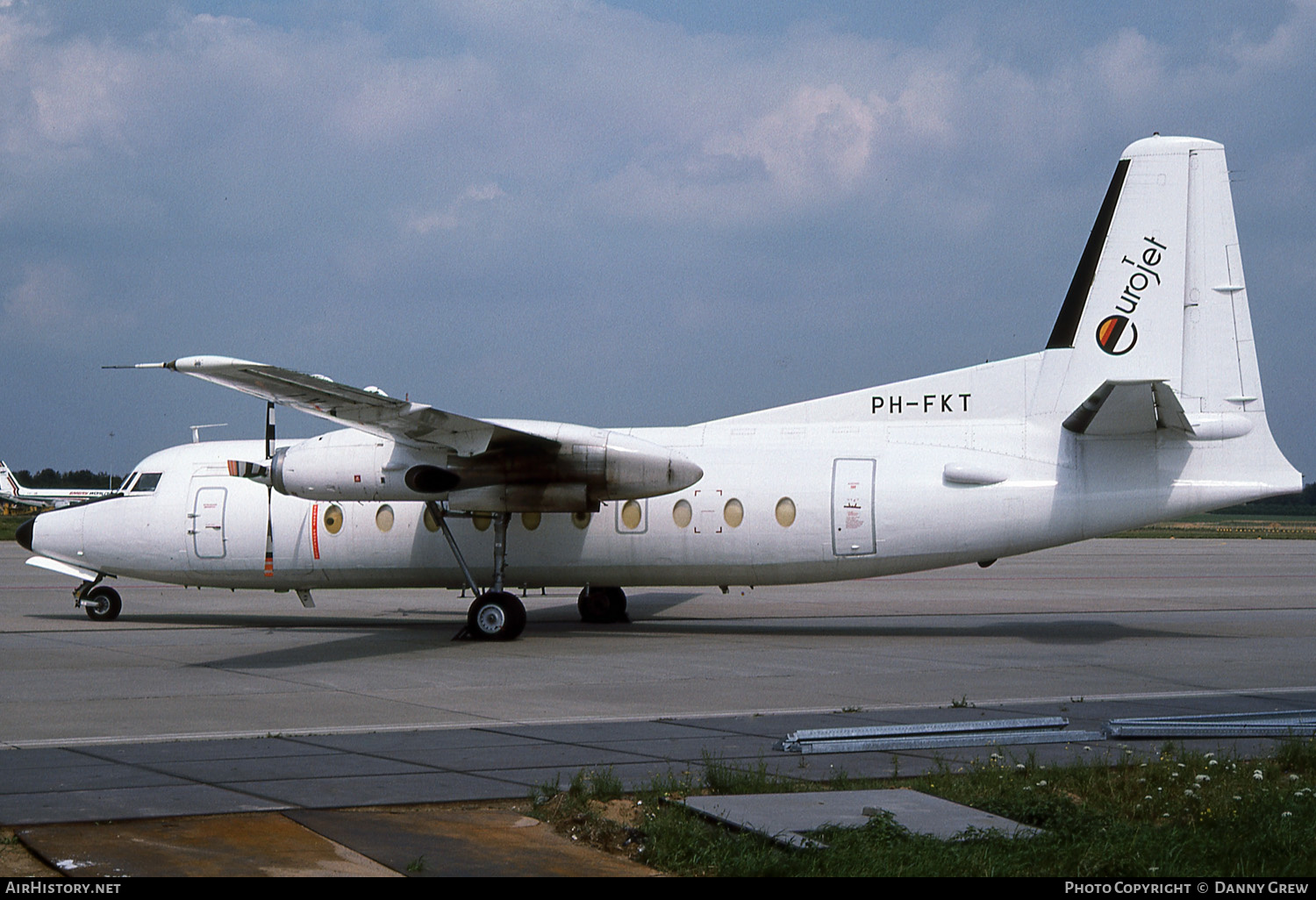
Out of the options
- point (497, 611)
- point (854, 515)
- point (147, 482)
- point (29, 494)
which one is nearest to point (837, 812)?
point (854, 515)

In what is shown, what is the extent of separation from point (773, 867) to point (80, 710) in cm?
778

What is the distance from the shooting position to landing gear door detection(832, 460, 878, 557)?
1730 cm

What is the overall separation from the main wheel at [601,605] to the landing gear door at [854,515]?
5098 millimetres

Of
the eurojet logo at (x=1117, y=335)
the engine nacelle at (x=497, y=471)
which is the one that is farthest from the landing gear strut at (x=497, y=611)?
the eurojet logo at (x=1117, y=335)

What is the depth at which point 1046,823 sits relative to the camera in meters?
6.43

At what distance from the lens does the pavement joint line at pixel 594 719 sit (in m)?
9.38

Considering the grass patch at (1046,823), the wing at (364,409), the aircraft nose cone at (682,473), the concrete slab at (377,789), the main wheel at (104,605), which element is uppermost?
the wing at (364,409)

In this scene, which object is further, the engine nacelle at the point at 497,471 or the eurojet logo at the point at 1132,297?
the engine nacelle at the point at 497,471

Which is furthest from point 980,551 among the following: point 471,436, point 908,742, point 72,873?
point 72,873

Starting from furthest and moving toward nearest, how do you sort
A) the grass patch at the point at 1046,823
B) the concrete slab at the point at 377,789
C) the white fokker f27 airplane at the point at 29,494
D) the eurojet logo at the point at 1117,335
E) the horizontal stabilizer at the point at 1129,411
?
the white fokker f27 airplane at the point at 29,494, the eurojet logo at the point at 1117,335, the horizontal stabilizer at the point at 1129,411, the concrete slab at the point at 377,789, the grass patch at the point at 1046,823

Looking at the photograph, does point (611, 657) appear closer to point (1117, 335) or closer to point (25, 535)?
point (1117, 335)

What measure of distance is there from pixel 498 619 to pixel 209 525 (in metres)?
5.35

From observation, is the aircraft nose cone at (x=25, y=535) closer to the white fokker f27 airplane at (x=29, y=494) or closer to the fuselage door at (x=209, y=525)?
the fuselage door at (x=209, y=525)

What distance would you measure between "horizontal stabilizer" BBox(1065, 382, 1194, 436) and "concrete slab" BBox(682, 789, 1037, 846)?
10.0 m
